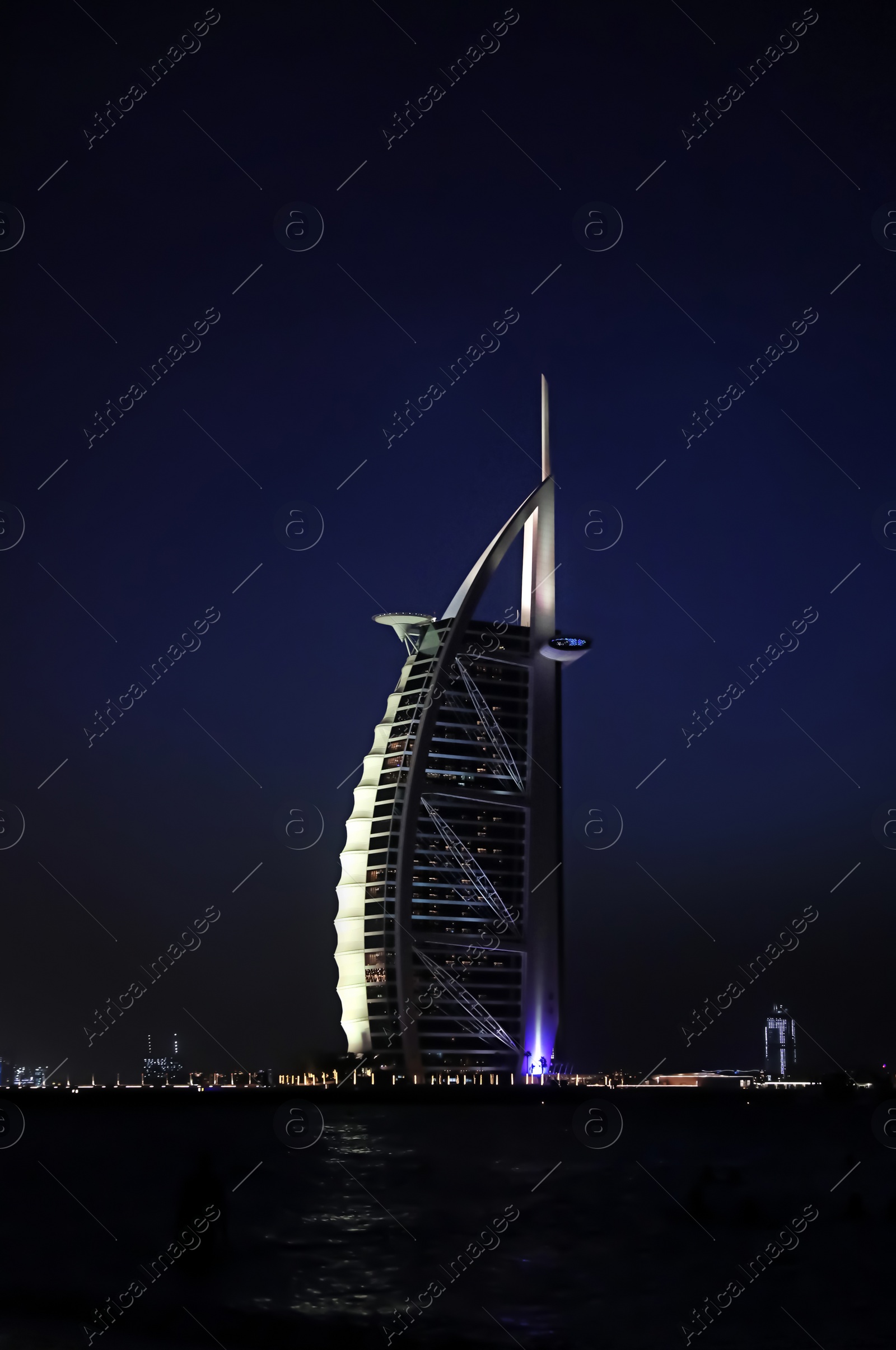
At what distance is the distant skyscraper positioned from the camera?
5512 inches

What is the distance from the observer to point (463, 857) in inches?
5635

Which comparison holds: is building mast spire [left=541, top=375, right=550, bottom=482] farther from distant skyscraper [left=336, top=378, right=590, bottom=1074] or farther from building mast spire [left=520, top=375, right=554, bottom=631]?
distant skyscraper [left=336, top=378, right=590, bottom=1074]

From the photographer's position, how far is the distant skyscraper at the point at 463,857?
140 metres

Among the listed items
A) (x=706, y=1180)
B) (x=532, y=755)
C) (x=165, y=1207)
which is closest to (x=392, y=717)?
(x=532, y=755)

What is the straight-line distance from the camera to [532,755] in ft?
486

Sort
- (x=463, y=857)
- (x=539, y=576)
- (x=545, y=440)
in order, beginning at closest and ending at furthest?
(x=463, y=857) → (x=539, y=576) → (x=545, y=440)

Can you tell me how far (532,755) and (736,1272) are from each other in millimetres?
112325

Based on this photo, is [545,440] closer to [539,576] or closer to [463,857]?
[539,576]

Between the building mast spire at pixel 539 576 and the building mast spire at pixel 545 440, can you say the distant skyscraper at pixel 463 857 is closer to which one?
the building mast spire at pixel 539 576

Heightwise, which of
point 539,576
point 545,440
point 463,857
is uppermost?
point 545,440

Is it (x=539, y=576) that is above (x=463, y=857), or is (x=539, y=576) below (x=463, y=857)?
above

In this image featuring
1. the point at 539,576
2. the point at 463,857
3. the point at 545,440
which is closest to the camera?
the point at 463,857

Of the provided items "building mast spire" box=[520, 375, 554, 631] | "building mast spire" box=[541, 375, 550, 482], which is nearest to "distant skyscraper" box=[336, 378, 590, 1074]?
"building mast spire" box=[520, 375, 554, 631]

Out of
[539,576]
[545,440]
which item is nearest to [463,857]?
[539,576]
